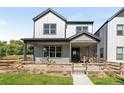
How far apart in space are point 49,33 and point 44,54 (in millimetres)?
2724

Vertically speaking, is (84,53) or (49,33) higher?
(49,33)

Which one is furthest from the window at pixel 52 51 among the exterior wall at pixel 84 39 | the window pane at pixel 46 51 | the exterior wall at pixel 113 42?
the exterior wall at pixel 113 42

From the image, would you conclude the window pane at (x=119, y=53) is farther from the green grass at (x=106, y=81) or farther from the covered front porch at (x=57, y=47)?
the green grass at (x=106, y=81)

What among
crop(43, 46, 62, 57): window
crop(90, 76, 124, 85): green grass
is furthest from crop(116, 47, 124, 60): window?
crop(90, 76, 124, 85): green grass

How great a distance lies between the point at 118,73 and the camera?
1977 centimetres

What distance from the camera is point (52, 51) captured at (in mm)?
32625

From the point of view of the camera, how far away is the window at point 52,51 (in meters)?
32.5

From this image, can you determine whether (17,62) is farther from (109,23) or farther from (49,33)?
(109,23)

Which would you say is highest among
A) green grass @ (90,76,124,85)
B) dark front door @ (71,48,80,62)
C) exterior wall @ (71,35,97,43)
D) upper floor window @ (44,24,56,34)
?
upper floor window @ (44,24,56,34)

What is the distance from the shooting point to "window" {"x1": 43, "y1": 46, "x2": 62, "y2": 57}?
3253 cm

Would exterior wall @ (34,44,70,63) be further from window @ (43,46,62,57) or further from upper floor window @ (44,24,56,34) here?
upper floor window @ (44,24,56,34)

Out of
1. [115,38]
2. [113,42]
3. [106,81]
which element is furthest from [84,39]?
[106,81]
